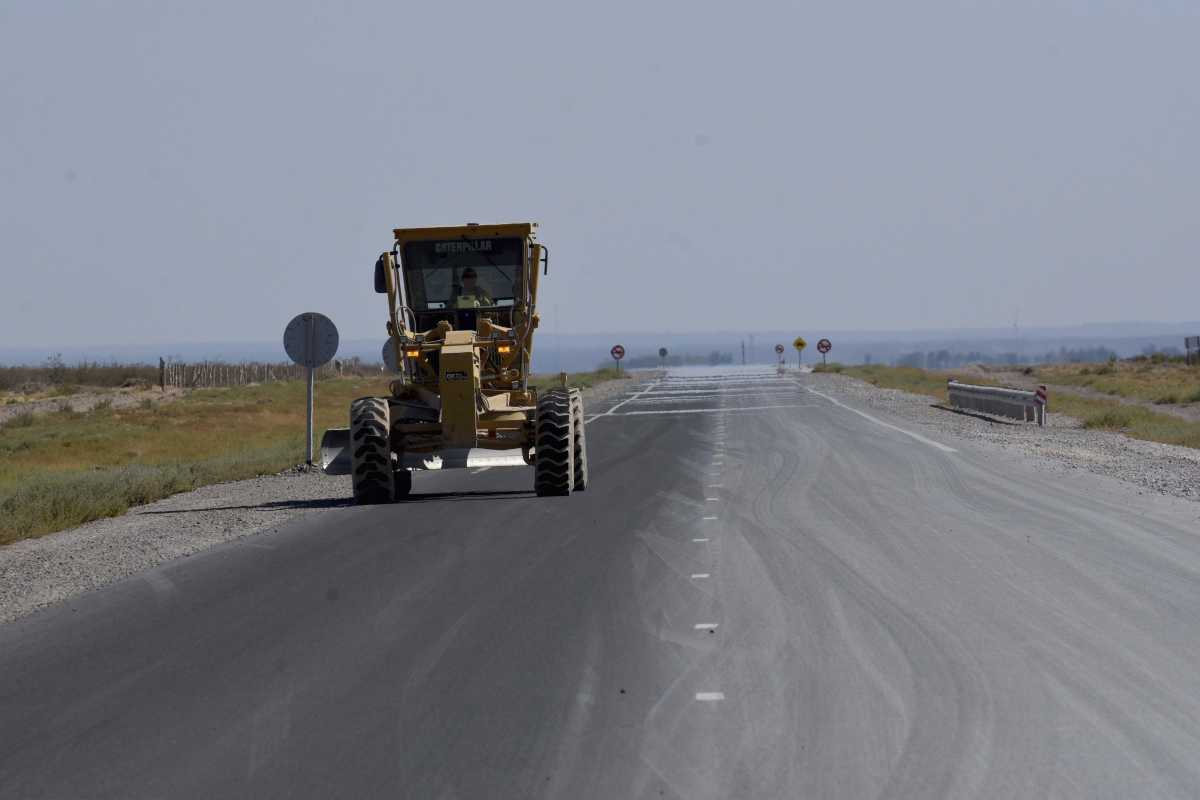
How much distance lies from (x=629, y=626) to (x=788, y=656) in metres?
1.42

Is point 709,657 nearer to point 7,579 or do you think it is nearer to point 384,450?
point 7,579

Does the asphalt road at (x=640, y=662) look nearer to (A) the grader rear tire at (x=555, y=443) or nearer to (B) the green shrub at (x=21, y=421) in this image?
(A) the grader rear tire at (x=555, y=443)

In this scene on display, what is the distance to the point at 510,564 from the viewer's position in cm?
1381

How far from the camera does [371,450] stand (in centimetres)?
1989

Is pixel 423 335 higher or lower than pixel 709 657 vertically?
higher

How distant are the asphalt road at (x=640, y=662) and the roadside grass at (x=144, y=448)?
449 centimetres

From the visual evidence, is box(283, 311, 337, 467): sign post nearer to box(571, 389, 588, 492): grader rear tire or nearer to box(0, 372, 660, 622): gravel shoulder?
box(0, 372, 660, 622): gravel shoulder

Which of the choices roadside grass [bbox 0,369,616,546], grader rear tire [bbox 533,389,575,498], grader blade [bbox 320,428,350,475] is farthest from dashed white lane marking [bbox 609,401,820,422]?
grader rear tire [bbox 533,389,575,498]

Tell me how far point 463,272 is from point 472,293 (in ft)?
1.07

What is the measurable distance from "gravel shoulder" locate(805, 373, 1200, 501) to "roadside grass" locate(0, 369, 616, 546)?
44.2ft

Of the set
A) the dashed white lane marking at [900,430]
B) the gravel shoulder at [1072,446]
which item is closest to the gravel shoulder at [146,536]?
the dashed white lane marking at [900,430]

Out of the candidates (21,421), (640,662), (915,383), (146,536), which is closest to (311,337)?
(146,536)

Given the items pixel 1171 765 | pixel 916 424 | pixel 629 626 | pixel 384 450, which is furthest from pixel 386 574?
pixel 916 424

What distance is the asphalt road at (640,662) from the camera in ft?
23.2
